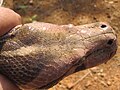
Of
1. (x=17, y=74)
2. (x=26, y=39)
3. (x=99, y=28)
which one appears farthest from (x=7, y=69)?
(x=99, y=28)

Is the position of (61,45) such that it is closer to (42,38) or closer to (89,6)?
(42,38)

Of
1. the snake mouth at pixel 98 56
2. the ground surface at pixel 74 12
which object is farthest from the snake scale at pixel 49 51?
the ground surface at pixel 74 12

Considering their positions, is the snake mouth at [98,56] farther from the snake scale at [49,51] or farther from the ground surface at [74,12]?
the ground surface at [74,12]

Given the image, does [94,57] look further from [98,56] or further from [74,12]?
[74,12]

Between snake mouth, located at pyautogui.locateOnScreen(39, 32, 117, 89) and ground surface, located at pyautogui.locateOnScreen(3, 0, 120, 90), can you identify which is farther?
ground surface, located at pyautogui.locateOnScreen(3, 0, 120, 90)

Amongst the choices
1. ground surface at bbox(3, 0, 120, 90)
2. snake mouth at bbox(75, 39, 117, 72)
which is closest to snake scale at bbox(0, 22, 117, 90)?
snake mouth at bbox(75, 39, 117, 72)

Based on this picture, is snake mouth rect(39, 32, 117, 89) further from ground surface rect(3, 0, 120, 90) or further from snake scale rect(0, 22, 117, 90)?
ground surface rect(3, 0, 120, 90)

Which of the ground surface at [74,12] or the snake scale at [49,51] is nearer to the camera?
the snake scale at [49,51]

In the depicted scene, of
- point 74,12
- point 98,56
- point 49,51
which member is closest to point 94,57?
point 98,56
